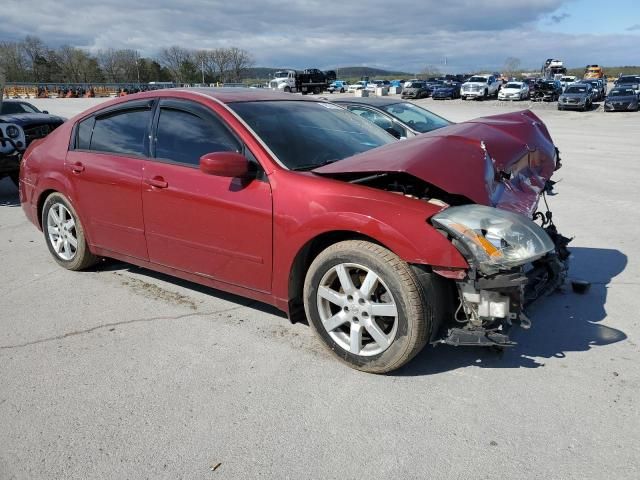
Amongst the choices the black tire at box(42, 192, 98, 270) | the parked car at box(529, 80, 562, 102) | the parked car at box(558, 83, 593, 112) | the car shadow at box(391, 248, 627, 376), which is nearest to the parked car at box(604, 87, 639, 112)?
the parked car at box(558, 83, 593, 112)

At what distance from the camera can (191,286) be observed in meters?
4.70

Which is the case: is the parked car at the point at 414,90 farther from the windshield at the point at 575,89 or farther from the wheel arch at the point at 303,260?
the wheel arch at the point at 303,260

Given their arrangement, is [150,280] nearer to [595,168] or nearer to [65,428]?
[65,428]

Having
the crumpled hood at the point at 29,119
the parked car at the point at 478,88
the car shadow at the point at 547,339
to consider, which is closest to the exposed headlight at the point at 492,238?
the car shadow at the point at 547,339

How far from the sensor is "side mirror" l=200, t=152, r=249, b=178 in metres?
3.37

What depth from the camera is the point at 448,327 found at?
3.12 meters

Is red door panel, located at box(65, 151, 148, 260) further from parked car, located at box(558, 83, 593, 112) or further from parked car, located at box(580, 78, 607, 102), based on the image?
parked car, located at box(580, 78, 607, 102)

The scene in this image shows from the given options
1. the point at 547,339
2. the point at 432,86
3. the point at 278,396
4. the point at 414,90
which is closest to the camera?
the point at 278,396

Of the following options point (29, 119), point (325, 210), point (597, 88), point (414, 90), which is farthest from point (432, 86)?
point (325, 210)

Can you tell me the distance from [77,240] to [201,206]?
187 cm

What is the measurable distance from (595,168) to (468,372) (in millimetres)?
9162

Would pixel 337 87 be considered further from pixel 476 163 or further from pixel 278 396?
pixel 278 396

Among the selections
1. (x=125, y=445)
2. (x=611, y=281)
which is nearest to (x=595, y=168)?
(x=611, y=281)

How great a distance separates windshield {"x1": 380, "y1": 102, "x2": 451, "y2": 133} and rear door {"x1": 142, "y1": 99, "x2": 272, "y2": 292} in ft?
19.6
